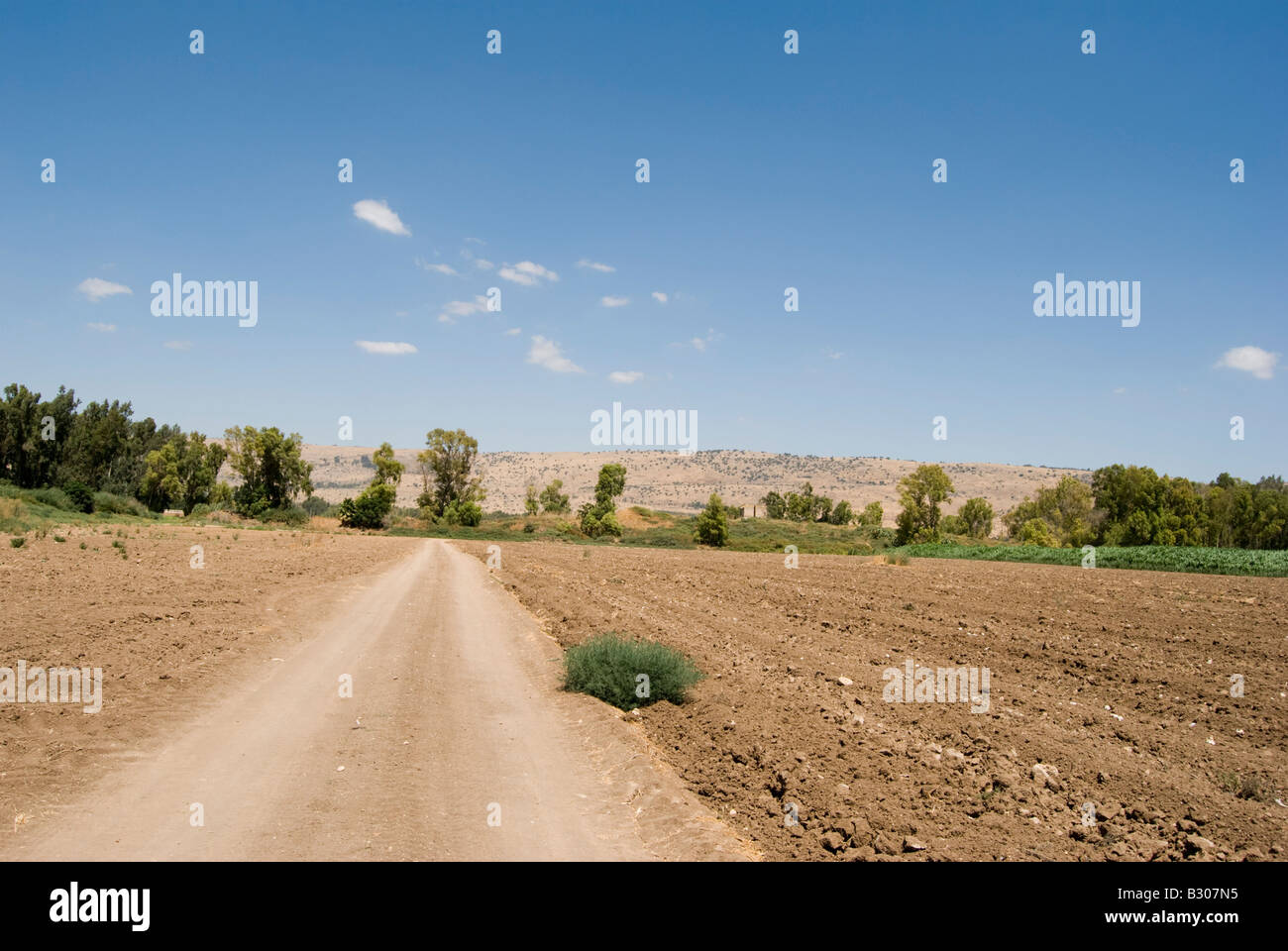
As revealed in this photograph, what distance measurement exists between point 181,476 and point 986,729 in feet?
251

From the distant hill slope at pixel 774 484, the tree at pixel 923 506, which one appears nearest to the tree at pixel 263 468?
the tree at pixel 923 506

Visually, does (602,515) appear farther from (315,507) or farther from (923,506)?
(315,507)

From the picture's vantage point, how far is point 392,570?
2694 cm

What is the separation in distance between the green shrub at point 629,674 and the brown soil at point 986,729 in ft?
1.18

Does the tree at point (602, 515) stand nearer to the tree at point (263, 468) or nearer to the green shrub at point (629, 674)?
the tree at point (263, 468)

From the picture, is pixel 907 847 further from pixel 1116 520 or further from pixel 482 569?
pixel 1116 520

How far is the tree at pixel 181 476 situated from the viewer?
66.5m

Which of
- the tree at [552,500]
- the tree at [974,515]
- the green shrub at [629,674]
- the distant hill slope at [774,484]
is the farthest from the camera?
the distant hill slope at [774,484]

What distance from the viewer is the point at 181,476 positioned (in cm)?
6806

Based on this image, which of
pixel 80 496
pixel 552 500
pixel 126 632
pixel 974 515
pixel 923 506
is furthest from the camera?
pixel 552 500

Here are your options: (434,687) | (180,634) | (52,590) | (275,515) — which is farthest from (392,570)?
(275,515)

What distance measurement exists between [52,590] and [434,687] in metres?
12.3

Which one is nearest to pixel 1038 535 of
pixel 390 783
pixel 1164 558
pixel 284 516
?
pixel 1164 558

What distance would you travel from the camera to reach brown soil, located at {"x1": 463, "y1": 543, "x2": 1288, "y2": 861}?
570cm
